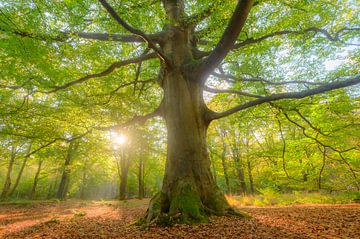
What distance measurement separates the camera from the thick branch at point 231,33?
10.9 ft

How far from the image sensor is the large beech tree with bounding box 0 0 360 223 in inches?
175

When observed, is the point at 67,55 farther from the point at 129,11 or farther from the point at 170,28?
the point at 170,28

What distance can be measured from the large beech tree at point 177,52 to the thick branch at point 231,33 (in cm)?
2

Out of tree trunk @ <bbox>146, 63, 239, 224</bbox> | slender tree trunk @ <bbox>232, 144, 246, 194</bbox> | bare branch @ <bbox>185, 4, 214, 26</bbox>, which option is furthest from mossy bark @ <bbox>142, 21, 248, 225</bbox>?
slender tree trunk @ <bbox>232, 144, 246, 194</bbox>

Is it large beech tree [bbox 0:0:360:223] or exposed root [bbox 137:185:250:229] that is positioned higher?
large beech tree [bbox 0:0:360:223]

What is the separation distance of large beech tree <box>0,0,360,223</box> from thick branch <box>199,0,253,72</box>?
0.06 feet

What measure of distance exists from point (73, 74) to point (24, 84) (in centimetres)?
138

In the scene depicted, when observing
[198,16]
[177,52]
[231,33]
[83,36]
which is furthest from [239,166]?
[83,36]

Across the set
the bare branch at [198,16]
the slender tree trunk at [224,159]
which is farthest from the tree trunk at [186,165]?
the slender tree trunk at [224,159]

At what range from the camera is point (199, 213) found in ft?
13.9

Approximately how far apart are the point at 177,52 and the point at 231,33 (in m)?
2.63

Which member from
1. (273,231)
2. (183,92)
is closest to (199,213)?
(273,231)

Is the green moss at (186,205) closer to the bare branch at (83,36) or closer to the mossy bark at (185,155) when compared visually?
the mossy bark at (185,155)

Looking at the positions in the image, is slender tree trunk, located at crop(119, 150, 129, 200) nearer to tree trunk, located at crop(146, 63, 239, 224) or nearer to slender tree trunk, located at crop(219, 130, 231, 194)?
slender tree trunk, located at crop(219, 130, 231, 194)
